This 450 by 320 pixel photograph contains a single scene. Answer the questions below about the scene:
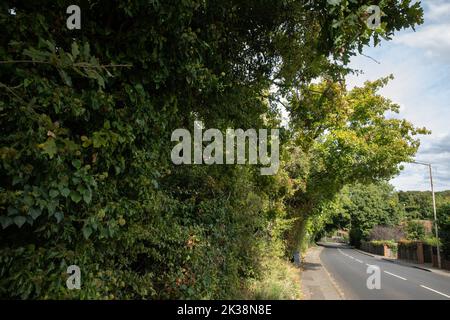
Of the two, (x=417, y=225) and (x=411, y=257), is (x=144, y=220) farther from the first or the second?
(x=417, y=225)

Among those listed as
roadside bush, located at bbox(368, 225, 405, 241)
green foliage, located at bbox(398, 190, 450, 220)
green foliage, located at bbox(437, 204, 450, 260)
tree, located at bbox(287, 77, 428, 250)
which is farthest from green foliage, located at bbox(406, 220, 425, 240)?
green foliage, located at bbox(398, 190, 450, 220)

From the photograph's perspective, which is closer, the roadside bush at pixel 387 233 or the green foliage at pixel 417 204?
the roadside bush at pixel 387 233

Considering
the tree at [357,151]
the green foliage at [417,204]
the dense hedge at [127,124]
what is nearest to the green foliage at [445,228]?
the tree at [357,151]

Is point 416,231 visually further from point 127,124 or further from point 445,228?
point 127,124

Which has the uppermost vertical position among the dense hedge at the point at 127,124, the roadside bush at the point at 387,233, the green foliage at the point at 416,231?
the dense hedge at the point at 127,124

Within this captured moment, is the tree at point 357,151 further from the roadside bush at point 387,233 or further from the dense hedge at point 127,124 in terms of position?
the roadside bush at point 387,233

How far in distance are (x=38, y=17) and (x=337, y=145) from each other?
17.4 metres

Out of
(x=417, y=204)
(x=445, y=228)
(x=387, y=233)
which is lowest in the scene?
(x=387, y=233)

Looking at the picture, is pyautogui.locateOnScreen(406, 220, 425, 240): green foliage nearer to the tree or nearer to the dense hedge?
the tree

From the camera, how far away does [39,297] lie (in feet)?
10.2

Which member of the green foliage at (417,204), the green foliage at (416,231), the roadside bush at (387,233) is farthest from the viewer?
the green foliage at (417,204)

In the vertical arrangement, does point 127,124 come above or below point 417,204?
A: below

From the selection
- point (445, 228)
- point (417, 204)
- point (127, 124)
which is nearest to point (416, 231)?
point (445, 228)
